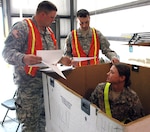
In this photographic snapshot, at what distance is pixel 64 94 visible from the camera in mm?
990

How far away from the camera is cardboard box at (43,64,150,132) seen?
650 millimetres

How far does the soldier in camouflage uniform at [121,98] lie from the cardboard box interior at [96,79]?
0.21 m

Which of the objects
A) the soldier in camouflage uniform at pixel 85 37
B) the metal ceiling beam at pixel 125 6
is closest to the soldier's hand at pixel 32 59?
the soldier in camouflage uniform at pixel 85 37

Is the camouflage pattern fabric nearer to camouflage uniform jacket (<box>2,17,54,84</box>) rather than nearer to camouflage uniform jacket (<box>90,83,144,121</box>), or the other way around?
camouflage uniform jacket (<box>2,17,54,84</box>)

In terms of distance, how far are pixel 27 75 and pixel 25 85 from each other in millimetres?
84

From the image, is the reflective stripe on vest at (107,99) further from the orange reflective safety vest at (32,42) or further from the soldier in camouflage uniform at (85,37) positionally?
the soldier in camouflage uniform at (85,37)

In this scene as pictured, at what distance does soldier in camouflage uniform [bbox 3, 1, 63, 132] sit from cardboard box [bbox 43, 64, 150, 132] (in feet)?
0.73

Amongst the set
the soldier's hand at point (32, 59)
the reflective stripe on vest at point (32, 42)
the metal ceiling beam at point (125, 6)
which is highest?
the metal ceiling beam at point (125, 6)

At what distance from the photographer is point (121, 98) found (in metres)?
1.30

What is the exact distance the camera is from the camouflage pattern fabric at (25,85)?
1403mm

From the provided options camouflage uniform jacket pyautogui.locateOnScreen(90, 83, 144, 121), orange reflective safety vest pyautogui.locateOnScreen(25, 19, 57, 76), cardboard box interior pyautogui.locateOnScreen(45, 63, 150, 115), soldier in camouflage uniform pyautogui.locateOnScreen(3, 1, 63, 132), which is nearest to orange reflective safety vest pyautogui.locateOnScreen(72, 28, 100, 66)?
cardboard box interior pyautogui.locateOnScreen(45, 63, 150, 115)

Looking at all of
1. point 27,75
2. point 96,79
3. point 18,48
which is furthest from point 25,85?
point 96,79

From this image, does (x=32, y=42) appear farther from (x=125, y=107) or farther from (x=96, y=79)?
(x=125, y=107)

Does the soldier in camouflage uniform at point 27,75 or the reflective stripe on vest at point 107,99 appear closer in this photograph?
the reflective stripe on vest at point 107,99
